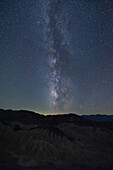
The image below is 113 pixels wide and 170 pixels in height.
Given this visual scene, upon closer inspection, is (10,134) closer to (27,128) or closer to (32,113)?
(27,128)

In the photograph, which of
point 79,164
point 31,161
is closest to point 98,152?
point 79,164

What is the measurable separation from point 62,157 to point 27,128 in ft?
81.5

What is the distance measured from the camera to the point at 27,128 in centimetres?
7244

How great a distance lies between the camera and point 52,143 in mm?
60781

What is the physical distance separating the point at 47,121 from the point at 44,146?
74.6 feet

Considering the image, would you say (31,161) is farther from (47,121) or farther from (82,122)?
(82,122)

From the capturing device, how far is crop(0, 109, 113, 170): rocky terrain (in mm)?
46406

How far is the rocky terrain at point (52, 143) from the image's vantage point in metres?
46.4

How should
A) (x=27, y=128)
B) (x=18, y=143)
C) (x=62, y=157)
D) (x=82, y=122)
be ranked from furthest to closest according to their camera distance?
(x=82, y=122) → (x=27, y=128) → (x=18, y=143) → (x=62, y=157)

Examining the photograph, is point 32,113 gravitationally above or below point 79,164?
above

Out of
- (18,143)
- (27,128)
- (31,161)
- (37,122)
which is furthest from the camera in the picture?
(37,122)

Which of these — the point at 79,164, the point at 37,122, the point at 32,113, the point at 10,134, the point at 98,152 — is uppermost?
the point at 32,113

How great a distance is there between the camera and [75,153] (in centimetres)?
5516

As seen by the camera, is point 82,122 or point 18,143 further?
point 82,122
